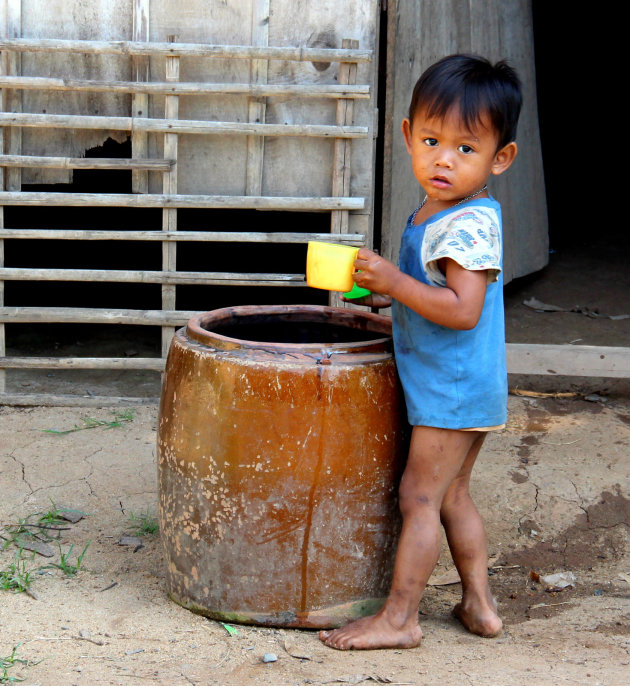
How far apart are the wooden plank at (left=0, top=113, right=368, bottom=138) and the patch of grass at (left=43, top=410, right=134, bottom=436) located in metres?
1.25

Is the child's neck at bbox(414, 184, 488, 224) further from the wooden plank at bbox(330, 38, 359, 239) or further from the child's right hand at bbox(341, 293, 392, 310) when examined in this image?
the wooden plank at bbox(330, 38, 359, 239)

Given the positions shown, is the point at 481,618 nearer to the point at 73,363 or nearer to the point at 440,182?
the point at 440,182

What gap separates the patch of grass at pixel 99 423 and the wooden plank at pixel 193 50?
1.56 metres

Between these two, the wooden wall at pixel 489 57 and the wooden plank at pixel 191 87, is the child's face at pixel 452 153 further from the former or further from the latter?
the wooden wall at pixel 489 57

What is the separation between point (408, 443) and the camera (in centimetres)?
227

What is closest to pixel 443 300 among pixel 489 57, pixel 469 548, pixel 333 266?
pixel 333 266

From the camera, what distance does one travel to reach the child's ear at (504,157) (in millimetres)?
2118

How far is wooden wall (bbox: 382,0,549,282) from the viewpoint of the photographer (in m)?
4.13

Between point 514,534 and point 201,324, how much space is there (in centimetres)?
136

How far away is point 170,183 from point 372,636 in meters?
2.39

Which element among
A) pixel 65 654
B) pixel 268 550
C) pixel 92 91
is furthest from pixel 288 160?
pixel 65 654

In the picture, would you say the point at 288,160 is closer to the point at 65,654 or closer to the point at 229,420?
the point at 229,420

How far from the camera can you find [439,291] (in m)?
2.03

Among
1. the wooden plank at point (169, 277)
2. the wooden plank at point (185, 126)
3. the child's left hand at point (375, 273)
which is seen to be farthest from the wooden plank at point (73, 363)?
the child's left hand at point (375, 273)
